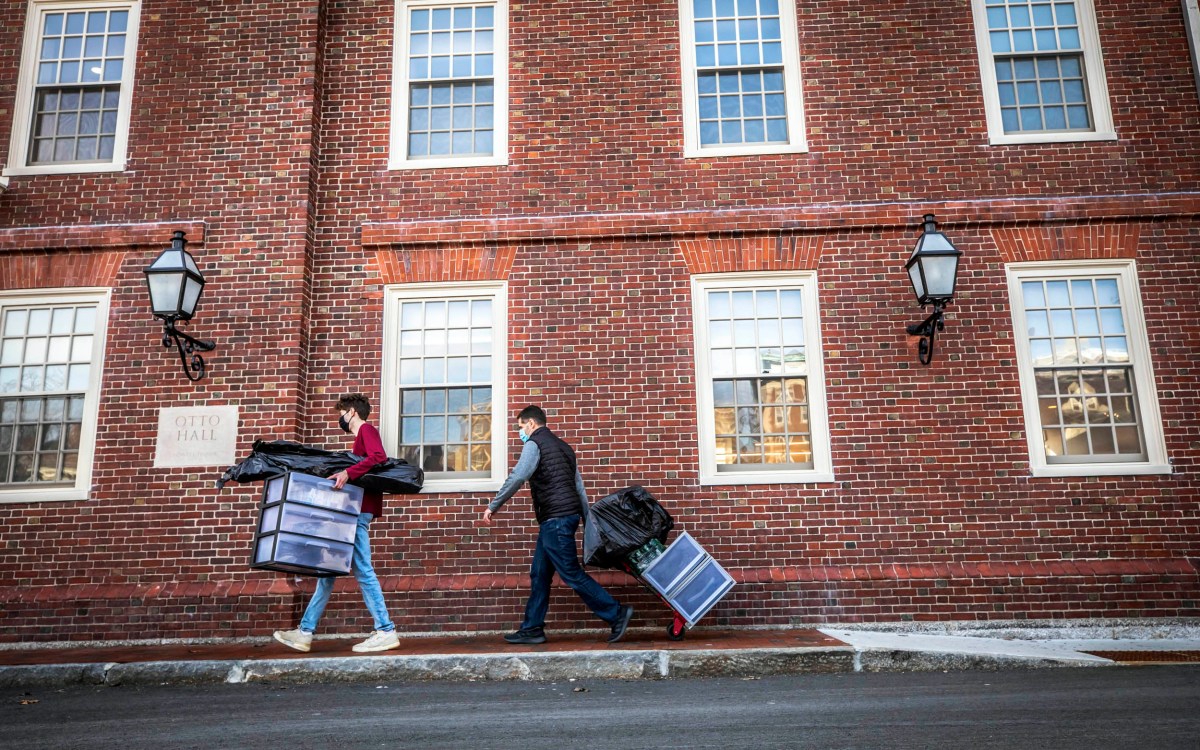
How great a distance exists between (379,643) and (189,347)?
3585 mm

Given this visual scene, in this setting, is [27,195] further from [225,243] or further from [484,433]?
[484,433]

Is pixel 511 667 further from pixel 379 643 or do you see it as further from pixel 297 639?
pixel 297 639

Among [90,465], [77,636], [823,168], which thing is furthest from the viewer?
[823,168]

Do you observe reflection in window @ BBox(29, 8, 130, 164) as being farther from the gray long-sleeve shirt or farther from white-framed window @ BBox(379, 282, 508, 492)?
the gray long-sleeve shirt

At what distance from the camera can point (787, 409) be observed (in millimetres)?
8258

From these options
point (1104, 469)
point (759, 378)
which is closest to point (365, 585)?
point (759, 378)

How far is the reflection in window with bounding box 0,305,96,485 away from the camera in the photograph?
8273 mm

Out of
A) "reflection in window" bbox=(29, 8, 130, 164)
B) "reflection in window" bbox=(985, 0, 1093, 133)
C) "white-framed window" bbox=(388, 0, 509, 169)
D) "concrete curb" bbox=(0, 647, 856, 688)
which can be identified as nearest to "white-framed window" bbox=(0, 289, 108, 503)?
"reflection in window" bbox=(29, 8, 130, 164)

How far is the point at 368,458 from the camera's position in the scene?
21.6 ft

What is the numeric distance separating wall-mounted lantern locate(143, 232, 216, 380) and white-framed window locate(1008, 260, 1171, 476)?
7614mm

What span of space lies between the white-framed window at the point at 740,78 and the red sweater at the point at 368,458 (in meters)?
4.28

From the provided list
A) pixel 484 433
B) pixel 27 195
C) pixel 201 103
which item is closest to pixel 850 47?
pixel 484 433

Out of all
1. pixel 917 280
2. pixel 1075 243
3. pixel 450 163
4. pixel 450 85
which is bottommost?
pixel 917 280

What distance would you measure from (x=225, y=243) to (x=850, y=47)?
21.6ft
